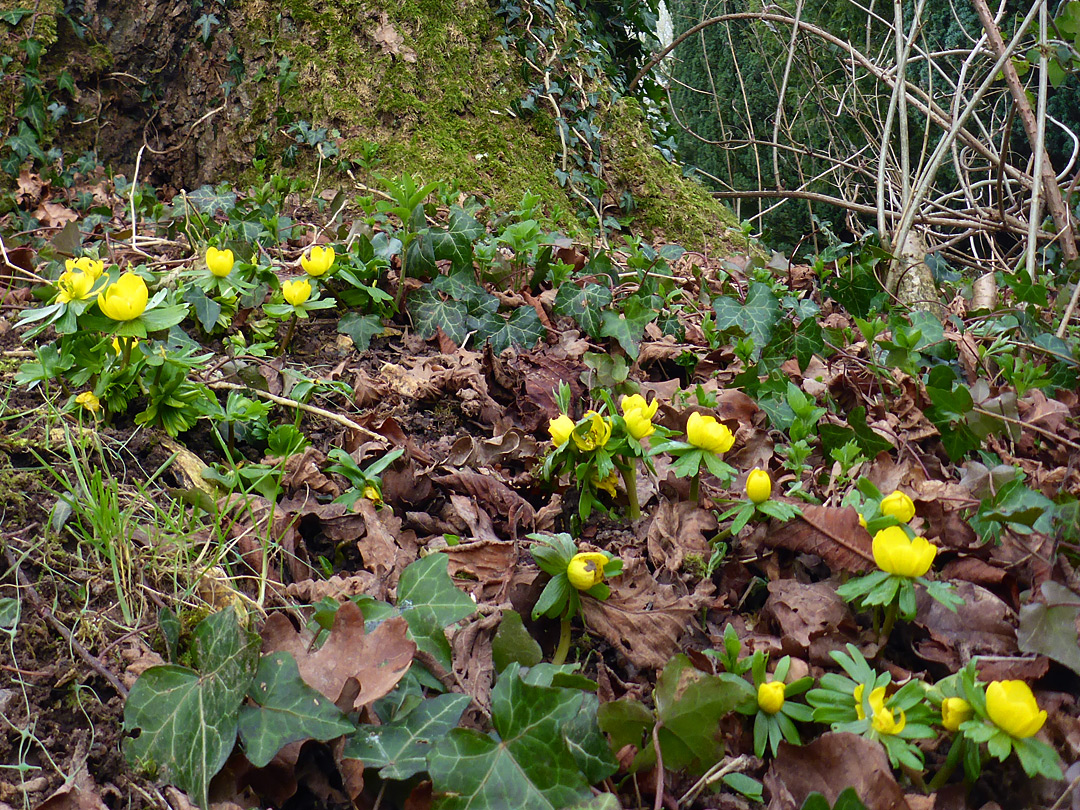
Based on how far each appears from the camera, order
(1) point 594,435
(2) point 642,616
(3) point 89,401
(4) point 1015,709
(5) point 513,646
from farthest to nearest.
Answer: (3) point 89,401, (1) point 594,435, (2) point 642,616, (5) point 513,646, (4) point 1015,709

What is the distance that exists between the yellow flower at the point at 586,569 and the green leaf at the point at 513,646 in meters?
0.11

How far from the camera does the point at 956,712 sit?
0.98 m

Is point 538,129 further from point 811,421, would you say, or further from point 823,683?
point 823,683

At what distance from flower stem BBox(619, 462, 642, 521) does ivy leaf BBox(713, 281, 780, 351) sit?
78 centimetres

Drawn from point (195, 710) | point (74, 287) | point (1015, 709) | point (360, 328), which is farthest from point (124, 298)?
point (1015, 709)

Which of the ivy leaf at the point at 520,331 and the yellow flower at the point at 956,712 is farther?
the ivy leaf at the point at 520,331

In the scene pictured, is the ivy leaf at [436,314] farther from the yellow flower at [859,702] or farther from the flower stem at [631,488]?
the yellow flower at [859,702]

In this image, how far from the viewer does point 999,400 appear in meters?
1.59

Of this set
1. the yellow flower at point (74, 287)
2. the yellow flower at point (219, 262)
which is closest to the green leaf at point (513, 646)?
the yellow flower at point (74, 287)

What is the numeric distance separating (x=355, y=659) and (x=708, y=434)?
0.69 meters

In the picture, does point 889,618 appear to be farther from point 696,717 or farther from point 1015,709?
point 696,717

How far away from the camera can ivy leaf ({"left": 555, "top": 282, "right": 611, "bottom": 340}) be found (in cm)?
221

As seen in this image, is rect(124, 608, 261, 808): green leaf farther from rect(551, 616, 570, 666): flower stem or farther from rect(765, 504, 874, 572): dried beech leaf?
rect(765, 504, 874, 572): dried beech leaf

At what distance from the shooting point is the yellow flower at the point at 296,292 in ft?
5.84
